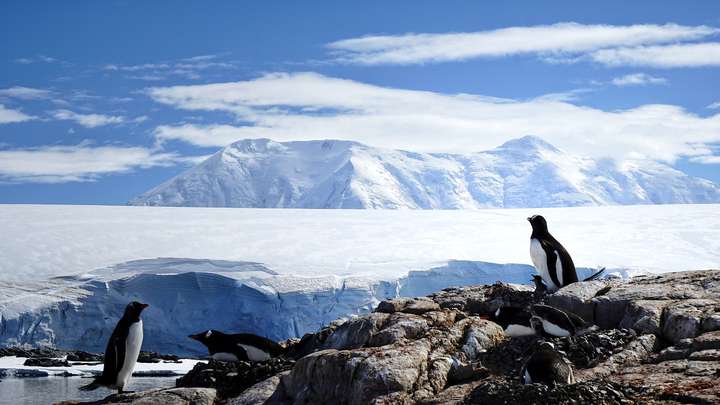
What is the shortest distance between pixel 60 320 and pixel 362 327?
954 inches

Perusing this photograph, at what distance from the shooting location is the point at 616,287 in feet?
38.0

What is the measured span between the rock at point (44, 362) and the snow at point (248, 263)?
7.19 feet

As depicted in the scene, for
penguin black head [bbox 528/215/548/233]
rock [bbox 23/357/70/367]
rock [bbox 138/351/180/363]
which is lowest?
rock [bbox 138/351/180/363]

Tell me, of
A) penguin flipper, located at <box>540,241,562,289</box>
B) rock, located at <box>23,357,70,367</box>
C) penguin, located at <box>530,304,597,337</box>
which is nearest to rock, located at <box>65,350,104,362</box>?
rock, located at <box>23,357,70,367</box>

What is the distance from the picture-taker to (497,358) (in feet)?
31.6

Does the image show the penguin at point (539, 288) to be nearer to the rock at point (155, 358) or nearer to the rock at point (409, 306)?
the rock at point (409, 306)

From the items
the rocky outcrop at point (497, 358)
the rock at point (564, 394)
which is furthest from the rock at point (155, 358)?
the rock at point (564, 394)

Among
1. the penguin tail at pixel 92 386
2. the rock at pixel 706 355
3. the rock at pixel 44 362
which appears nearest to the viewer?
the rock at pixel 706 355

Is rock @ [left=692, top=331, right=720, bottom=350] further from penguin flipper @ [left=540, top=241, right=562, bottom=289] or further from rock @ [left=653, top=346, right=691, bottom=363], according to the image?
penguin flipper @ [left=540, top=241, right=562, bottom=289]

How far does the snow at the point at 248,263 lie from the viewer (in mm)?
32594

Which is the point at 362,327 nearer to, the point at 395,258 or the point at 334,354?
the point at 334,354

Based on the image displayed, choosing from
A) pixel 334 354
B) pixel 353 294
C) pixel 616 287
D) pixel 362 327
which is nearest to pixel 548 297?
pixel 616 287

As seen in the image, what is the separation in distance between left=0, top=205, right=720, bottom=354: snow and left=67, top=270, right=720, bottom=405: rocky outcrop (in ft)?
72.4

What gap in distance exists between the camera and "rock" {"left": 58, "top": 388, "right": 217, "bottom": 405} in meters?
9.81
